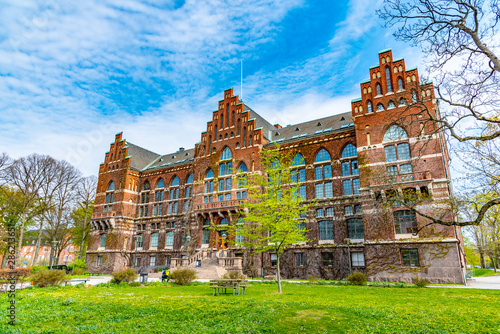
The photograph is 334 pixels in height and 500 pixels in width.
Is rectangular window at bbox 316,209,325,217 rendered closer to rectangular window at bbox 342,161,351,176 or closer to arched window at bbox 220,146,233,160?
rectangular window at bbox 342,161,351,176

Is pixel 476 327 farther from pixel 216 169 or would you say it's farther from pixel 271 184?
pixel 216 169

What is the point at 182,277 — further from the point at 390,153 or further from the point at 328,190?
the point at 390,153

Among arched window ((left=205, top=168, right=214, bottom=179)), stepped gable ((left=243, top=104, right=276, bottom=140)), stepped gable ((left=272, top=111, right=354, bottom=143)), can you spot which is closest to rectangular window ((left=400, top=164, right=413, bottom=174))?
stepped gable ((left=272, top=111, right=354, bottom=143))

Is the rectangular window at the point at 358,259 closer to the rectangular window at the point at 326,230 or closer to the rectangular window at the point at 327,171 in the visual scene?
the rectangular window at the point at 326,230

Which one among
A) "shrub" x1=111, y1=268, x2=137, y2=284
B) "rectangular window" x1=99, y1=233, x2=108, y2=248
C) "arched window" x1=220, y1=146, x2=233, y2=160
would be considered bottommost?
"shrub" x1=111, y1=268, x2=137, y2=284

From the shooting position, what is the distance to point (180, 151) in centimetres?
5688

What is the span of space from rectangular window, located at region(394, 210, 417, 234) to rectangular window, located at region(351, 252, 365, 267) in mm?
4739

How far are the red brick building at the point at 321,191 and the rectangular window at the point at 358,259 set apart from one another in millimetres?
97

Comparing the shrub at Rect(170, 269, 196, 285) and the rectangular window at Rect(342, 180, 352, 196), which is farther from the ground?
the rectangular window at Rect(342, 180, 352, 196)

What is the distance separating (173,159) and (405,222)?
123 feet

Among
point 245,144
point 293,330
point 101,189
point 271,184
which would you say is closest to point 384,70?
point 245,144

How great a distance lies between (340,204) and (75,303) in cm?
2609

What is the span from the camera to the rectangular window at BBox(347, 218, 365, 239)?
105 feet

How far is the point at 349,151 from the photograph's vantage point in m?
34.9
